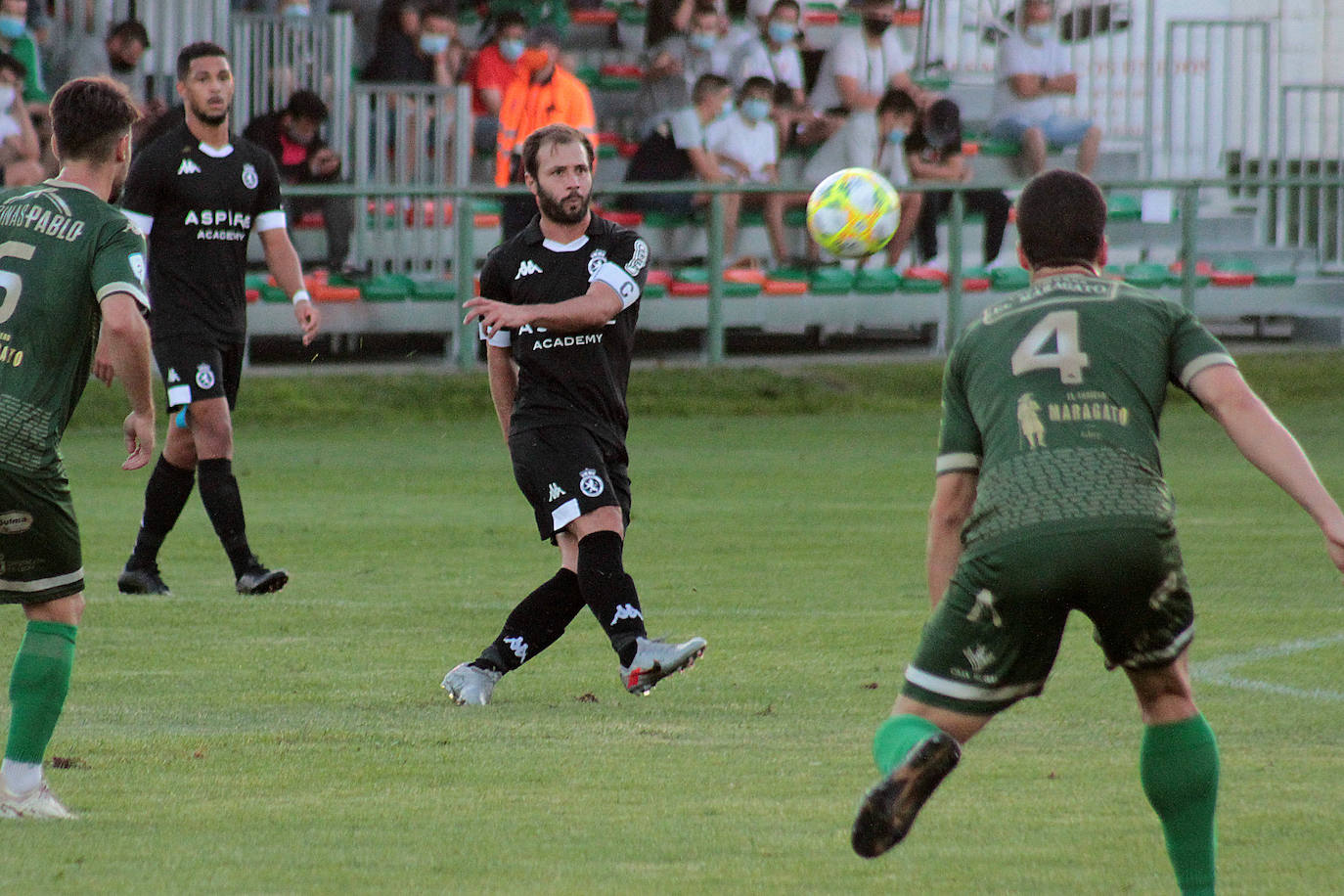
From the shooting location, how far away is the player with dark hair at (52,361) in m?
4.91

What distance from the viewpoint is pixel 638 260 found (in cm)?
664

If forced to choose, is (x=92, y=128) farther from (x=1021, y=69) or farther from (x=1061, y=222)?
(x=1021, y=69)

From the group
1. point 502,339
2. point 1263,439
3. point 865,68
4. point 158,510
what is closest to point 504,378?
point 502,339

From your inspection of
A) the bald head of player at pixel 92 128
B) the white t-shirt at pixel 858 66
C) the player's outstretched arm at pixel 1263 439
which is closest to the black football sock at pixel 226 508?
the bald head of player at pixel 92 128

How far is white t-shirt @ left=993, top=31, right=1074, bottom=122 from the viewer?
67.3 ft

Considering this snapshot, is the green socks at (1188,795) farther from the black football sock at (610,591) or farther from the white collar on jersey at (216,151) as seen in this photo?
the white collar on jersey at (216,151)

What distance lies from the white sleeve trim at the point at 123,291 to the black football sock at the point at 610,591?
1860mm

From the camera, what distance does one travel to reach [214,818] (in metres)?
5.00

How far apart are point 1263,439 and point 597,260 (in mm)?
2992

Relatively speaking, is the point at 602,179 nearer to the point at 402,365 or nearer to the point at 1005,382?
the point at 402,365

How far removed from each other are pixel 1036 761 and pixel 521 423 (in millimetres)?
1986

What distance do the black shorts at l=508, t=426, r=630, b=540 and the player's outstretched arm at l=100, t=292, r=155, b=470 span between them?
1491 mm

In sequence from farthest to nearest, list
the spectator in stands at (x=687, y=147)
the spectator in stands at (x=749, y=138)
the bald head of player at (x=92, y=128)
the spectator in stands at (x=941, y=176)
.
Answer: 1. the spectator in stands at (x=749, y=138)
2. the spectator in stands at (x=687, y=147)
3. the spectator in stands at (x=941, y=176)
4. the bald head of player at (x=92, y=128)

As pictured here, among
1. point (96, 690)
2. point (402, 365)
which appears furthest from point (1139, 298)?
A: point (402, 365)
